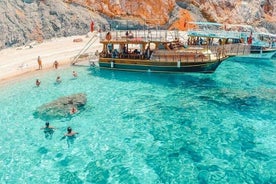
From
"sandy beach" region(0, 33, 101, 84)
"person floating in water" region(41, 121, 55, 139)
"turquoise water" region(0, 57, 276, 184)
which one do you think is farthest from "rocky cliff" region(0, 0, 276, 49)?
"person floating in water" region(41, 121, 55, 139)

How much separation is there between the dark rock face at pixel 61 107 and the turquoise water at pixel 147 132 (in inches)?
24.8

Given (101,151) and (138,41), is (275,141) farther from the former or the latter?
(138,41)

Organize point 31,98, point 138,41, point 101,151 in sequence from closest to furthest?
point 101,151 → point 31,98 → point 138,41

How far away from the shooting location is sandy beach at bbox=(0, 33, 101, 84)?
37053 millimetres

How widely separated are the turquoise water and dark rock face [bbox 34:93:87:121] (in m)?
0.63

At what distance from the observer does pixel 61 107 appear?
2647 centimetres

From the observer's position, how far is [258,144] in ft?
69.2

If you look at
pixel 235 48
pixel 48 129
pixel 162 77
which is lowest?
pixel 48 129

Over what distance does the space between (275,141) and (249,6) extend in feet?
190

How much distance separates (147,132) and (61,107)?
801cm

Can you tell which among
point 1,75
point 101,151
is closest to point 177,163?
point 101,151

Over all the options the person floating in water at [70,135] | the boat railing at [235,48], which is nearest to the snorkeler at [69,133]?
the person floating in water at [70,135]

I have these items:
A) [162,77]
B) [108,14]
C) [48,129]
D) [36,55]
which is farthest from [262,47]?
[48,129]

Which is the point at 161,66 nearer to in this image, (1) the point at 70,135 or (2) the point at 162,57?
(2) the point at 162,57
